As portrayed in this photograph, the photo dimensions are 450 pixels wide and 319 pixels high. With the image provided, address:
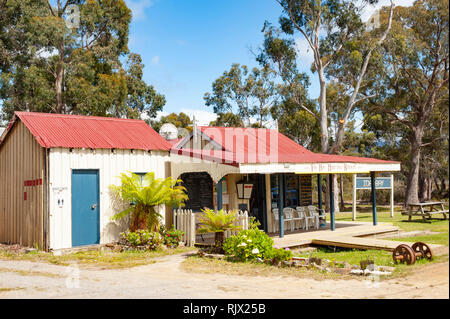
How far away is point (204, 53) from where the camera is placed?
99.7ft

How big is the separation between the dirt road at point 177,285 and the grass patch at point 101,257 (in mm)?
831

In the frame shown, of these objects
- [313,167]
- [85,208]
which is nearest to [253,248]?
[313,167]

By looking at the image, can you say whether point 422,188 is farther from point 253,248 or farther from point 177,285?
point 177,285

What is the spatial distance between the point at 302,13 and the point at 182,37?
831 cm

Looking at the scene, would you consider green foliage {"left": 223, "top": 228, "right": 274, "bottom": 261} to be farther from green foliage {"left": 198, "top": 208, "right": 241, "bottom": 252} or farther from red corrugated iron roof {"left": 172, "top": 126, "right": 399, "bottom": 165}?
red corrugated iron roof {"left": 172, "top": 126, "right": 399, "bottom": 165}

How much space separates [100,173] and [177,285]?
5842mm

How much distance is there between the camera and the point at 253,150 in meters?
14.3

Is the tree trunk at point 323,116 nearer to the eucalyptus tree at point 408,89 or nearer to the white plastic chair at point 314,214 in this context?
the eucalyptus tree at point 408,89

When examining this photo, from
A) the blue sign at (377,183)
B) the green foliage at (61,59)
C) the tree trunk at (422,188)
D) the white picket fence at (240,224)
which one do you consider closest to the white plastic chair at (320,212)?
the blue sign at (377,183)

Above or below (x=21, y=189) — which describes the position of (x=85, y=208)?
below

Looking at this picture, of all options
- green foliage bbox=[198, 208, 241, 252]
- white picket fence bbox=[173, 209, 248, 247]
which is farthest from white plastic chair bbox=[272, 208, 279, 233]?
green foliage bbox=[198, 208, 241, 252]

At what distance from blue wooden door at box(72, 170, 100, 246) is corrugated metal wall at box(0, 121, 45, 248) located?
0.83m

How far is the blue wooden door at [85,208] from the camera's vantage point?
39.7 feet
